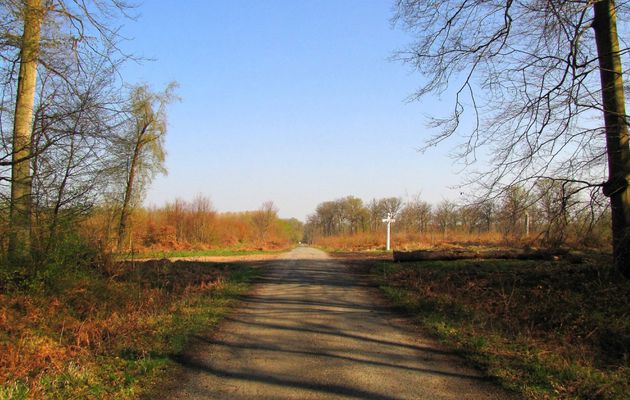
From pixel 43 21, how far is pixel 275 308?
284 inches

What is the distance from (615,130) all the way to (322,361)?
704 cm

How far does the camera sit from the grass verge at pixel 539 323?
16.6 ft

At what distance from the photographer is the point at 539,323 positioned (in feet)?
25.1

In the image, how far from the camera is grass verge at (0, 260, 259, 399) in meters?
4.93

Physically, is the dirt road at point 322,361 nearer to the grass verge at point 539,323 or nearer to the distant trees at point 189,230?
the grass verge at point 539,323

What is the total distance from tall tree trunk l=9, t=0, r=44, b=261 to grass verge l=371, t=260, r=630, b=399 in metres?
7.39

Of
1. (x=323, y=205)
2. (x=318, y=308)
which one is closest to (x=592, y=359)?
(x=318, y=308)

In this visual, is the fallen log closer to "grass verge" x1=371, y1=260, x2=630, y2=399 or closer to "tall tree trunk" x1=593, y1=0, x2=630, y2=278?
"grass verge" x1=371, y1=260, x2=630, y2=399

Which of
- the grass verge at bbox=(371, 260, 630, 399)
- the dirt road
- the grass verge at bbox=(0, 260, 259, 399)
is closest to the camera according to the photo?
the dirt road

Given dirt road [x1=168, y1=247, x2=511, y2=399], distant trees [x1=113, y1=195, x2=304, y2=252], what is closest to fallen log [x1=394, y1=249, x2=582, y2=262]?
dirt road [x1=168, y1=247, x2=511, y2=399]

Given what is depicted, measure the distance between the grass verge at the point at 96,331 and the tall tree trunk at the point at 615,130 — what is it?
813 centimetres

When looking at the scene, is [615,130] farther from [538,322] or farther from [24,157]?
[24,157]

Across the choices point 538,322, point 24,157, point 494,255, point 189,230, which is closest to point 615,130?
point 538,322

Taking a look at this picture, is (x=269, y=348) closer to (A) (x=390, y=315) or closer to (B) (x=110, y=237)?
(A) (x=390, y=315)
